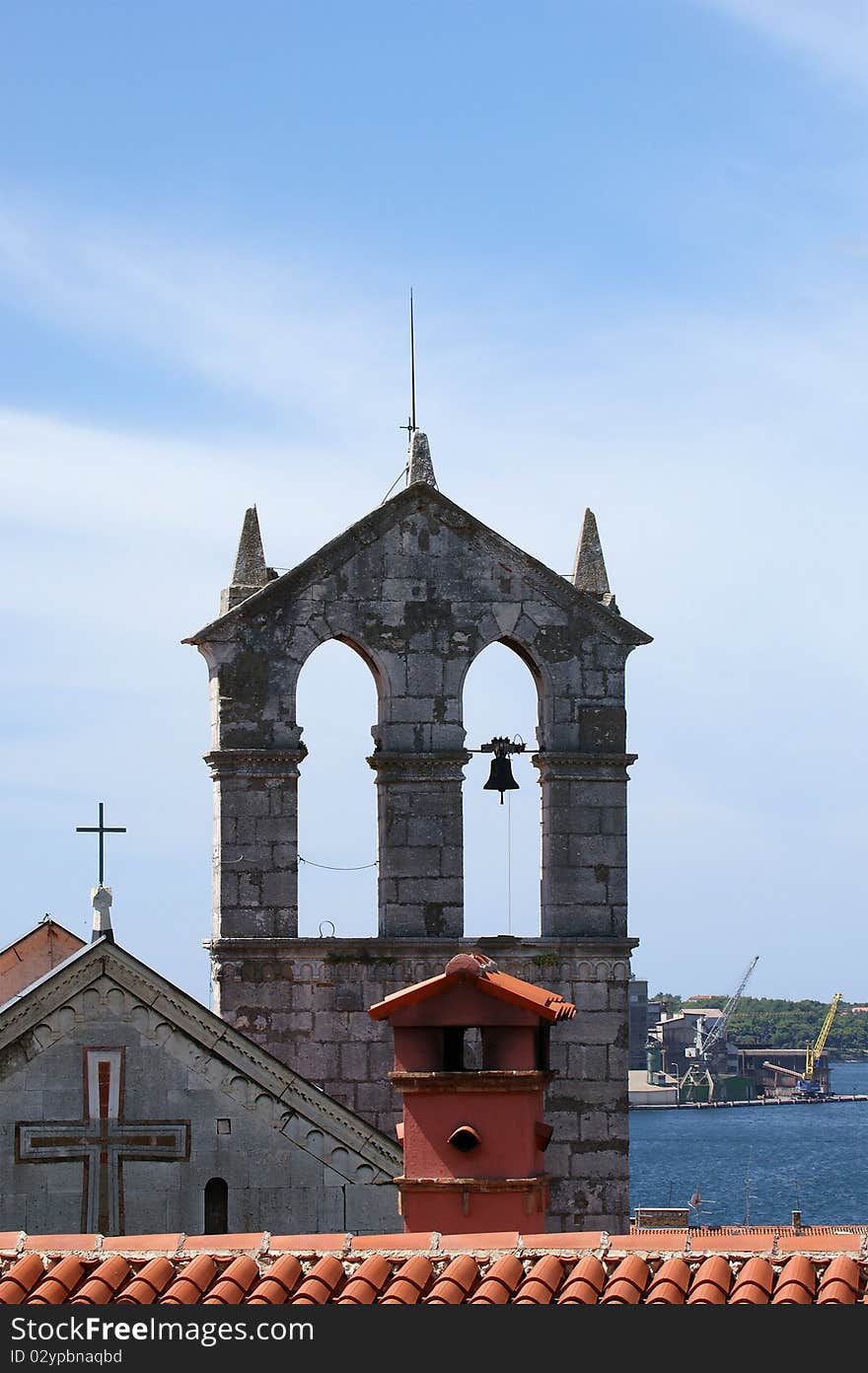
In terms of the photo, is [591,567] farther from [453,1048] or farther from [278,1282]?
[278,1282]

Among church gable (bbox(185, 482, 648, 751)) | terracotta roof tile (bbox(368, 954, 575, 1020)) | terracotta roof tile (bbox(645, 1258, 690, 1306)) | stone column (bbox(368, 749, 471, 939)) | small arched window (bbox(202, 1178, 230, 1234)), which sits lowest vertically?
terracotta roof tile (bbox(645, 1258, 690, 1306))

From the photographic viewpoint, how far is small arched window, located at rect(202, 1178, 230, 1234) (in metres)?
21.9

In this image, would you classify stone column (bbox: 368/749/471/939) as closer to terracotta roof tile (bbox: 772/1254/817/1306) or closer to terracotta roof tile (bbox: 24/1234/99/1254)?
terracotta roof tile (bbox: 24/1234/99/1254)

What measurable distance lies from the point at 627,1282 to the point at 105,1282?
3056 millimetres

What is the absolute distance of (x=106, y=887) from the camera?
22531 millimetres

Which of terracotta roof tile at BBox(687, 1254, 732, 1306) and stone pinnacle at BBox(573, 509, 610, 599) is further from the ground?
stone pinnacle at BBox(573, 509, 610, 599)

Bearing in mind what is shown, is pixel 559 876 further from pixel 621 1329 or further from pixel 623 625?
pixel 621 1329

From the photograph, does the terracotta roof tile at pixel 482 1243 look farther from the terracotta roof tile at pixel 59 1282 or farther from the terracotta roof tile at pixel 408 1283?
the terracotta roof tile at pixel 59 1282

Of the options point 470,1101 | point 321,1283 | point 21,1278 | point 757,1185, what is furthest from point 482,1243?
point 757,1185

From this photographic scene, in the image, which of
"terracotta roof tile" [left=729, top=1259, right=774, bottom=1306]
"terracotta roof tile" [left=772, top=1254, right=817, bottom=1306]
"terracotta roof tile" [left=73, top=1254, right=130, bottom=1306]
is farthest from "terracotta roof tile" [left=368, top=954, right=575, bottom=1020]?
"terracotta roof tile" [left=772, top=1254, right=817, bottom=1306]

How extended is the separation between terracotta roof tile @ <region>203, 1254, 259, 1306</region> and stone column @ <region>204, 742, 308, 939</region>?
6.87m

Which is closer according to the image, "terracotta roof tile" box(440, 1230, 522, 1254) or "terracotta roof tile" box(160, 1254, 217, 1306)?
"terracotta roof tile" box(160, 1254, 217, 1306)

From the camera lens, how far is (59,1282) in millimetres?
16812

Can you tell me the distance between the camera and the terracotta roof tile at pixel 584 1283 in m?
16.1
